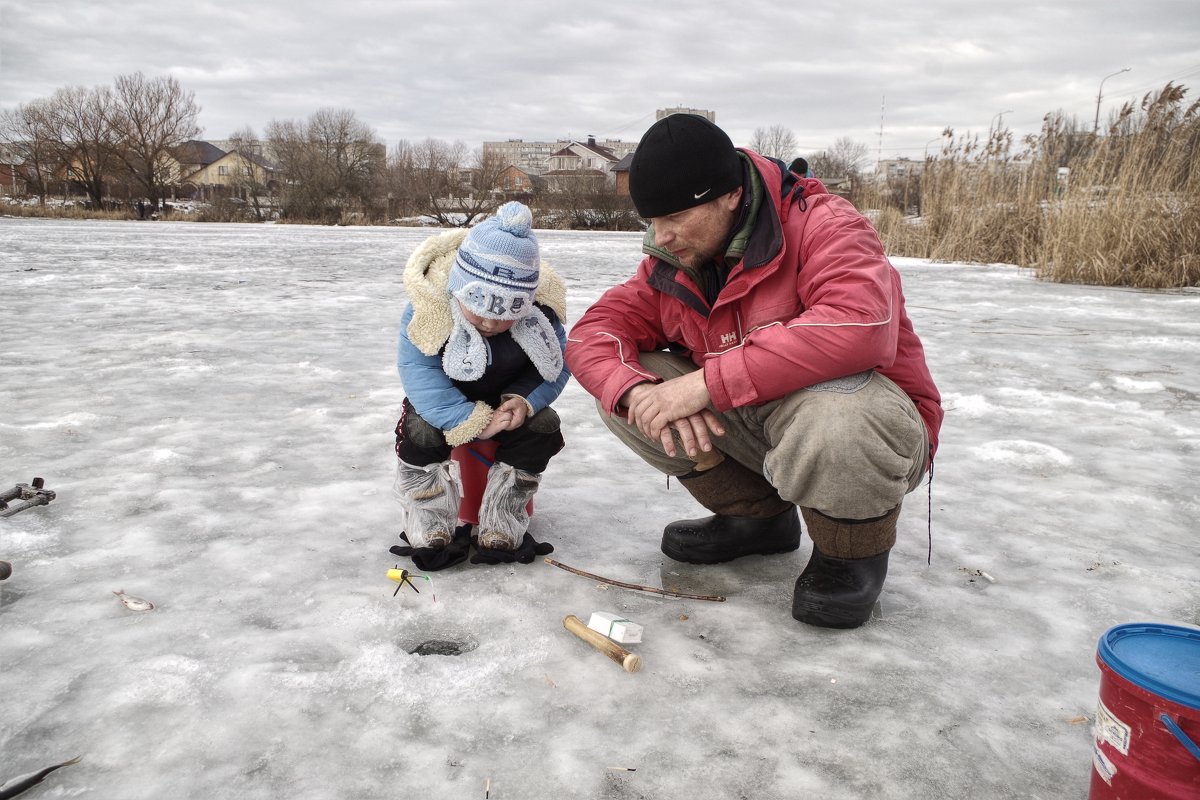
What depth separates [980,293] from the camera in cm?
804

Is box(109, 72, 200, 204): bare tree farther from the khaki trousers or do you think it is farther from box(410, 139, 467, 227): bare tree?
the khaki trousers

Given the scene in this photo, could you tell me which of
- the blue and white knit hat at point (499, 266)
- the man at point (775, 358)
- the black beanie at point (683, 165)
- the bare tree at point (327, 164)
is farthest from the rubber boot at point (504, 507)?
the bare tree at point (327, 164)

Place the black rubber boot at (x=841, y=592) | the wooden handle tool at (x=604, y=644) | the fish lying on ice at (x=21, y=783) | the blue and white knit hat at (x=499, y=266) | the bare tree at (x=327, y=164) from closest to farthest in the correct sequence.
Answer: the fish lying on ice at (x=21, y=783) < the wooden handle tool at (x=604, y=644) < the black rubber boot at (x=841, y=592) < the blue and white knit hat at (x=499, y=266) < the bare tree at (x=327, y=164)

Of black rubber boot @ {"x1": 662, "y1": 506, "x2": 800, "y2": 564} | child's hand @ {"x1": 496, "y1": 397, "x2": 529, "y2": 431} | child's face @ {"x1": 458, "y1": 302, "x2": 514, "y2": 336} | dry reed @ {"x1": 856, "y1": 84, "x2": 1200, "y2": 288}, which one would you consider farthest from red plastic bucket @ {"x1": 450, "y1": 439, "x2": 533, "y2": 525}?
dry reed @ {"x1": 856, "y1": 84, "x2": 1200, "y2": 288}

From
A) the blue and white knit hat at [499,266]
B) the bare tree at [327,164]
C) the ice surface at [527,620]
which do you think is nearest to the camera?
the ice surface at [527,620]

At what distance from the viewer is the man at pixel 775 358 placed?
1739 millimetres

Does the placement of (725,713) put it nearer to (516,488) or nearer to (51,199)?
(516,488)

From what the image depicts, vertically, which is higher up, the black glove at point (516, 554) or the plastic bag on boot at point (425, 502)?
the plastic bag on boot at point (425, 502)

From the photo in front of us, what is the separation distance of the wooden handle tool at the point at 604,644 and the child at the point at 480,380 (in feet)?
1.38

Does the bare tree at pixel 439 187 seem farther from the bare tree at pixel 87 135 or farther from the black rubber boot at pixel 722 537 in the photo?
the black rubber boot at pixel 722 537

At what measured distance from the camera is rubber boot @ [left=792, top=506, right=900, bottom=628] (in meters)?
1.84

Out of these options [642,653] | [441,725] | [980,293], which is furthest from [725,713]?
[980,293]

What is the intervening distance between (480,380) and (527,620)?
700 millimetres

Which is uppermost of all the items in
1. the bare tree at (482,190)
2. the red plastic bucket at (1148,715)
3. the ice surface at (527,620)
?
the bare tree at (482,190)
